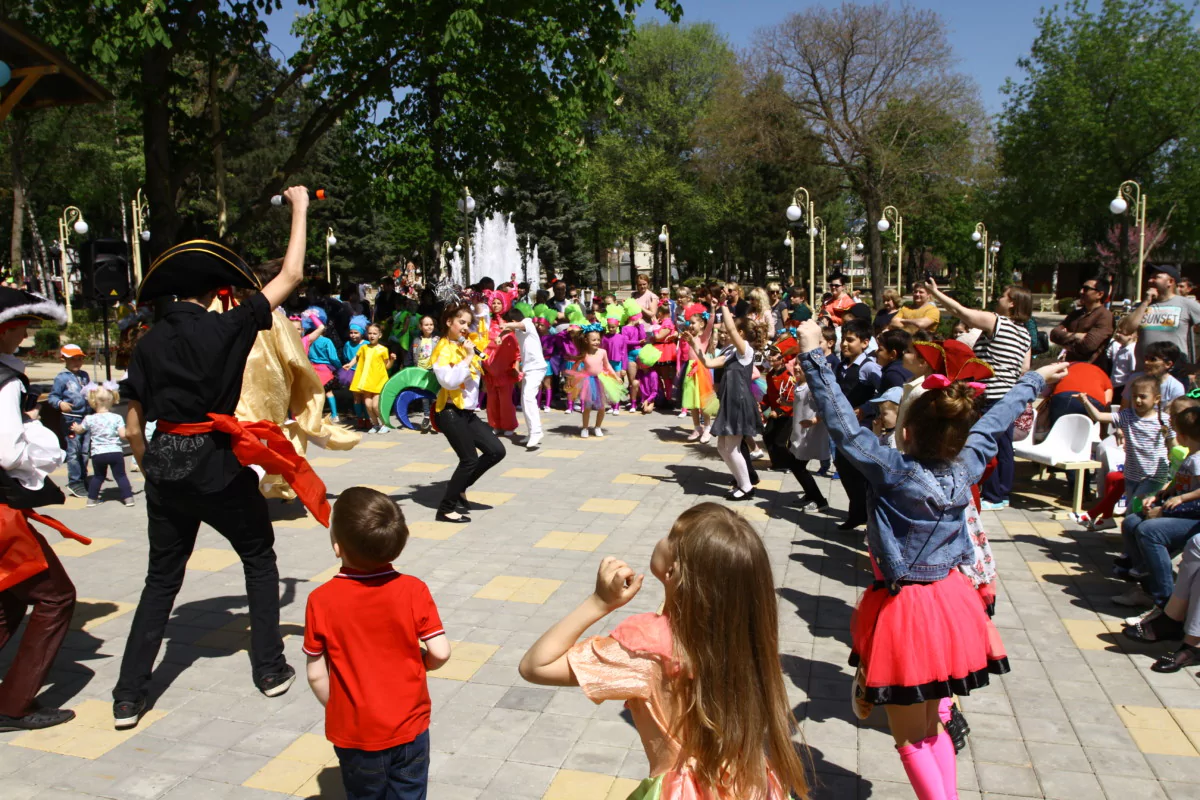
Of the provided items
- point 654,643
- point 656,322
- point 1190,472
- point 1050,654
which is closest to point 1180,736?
point 1050,654

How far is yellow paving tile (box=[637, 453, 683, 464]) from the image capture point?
33.2 ft

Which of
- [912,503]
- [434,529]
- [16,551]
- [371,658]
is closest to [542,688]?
[371,658]

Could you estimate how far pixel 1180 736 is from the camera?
4.07 m

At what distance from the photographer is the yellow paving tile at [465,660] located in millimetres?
4746

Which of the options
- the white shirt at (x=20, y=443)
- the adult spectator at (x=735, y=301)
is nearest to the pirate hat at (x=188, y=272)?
the white shirt at (x=20, y=443)

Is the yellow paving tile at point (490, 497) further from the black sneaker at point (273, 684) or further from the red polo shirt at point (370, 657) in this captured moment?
the red polo shirt at point (370, 657)

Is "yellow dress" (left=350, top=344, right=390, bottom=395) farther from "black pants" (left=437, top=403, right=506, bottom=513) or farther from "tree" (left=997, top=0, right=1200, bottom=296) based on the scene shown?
"tree" (left=997, top=0, right=1200, bottom=296)

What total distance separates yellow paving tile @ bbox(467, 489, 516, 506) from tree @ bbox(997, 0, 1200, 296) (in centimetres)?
2992

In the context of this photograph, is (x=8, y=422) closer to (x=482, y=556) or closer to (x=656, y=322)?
(x=482, y=556)

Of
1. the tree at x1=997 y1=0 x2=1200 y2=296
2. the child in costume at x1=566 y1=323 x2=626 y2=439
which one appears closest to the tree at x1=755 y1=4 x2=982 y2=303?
the tree at x1=997 y1=0 x2=1200 y2=296

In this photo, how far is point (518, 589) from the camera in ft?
19.8

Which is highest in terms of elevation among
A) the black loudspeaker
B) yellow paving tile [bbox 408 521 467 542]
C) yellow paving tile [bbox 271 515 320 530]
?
the black loudspeaker

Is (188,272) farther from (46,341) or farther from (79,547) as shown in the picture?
(46,341)

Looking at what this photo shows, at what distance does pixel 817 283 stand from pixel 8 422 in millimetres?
50794
